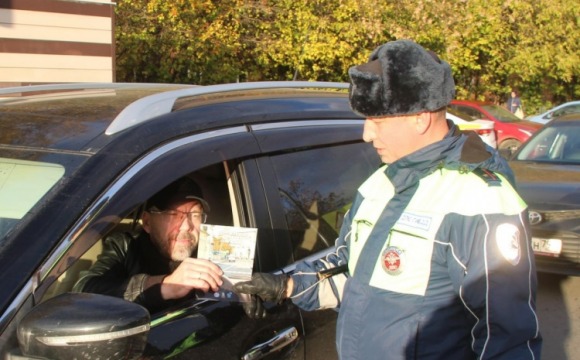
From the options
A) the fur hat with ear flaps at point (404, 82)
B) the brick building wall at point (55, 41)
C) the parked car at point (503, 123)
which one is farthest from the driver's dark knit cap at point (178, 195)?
the parked car at point (503, 123)

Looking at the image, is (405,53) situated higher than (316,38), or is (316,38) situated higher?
(405,53)

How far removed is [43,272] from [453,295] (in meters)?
1.10

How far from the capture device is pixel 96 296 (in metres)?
1.67

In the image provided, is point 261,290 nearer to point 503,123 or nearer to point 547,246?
point 547,246

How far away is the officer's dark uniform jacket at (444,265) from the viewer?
72.2 inches

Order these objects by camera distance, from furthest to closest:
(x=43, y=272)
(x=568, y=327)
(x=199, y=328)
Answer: (x=568, y=327), (x=199, y=328), (x=43, y=272)

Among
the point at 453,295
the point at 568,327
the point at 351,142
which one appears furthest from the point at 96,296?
the point at 568,327

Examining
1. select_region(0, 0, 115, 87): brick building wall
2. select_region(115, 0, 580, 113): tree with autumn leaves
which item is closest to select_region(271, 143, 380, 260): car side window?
select_region(0, 0, 115, 87): brick building wall

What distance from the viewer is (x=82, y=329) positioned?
1570 mm

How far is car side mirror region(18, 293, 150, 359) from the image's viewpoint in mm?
1574

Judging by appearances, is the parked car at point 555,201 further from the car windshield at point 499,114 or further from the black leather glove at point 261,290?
the car windshield at point 499,114

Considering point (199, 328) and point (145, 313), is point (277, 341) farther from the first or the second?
point (145, 313)

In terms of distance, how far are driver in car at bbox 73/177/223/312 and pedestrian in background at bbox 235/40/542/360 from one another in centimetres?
25

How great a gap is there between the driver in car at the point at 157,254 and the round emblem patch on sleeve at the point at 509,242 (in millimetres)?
864
